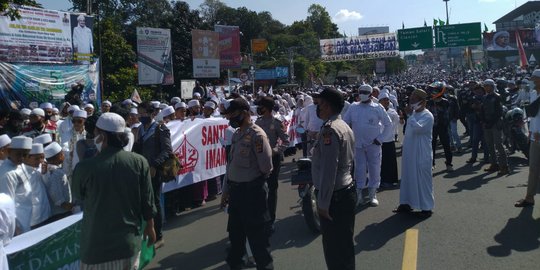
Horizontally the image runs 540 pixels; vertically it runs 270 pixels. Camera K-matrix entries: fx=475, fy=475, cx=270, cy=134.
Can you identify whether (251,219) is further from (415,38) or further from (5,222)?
(415,38)

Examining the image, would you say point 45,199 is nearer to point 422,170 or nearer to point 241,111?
point 241,111

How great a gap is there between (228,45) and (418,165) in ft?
Result: 104

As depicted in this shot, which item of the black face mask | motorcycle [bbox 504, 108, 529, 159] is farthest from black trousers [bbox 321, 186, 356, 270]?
motorcycle [bbox 504, 108, 529, 159]

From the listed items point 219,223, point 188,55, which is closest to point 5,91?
point 219,223

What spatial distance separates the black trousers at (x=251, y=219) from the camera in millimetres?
4648

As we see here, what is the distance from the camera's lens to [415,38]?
35531 mm

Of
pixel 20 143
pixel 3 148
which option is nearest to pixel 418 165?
pixel 20 143

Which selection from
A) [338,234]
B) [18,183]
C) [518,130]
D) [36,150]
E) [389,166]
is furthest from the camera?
[518,130]

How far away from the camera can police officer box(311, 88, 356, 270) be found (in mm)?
3914

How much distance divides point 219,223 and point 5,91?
36.5 feet

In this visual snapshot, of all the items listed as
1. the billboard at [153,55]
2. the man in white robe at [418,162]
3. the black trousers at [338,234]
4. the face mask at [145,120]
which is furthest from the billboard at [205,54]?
the black trousers at [338,234]

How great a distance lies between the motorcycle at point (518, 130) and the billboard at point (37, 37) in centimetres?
1409

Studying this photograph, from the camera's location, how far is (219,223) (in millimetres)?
7305

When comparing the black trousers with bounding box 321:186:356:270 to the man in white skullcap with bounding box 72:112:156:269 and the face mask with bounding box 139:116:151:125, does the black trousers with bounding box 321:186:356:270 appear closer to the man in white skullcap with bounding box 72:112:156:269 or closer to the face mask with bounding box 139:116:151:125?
the man in white skullcap with bounding box 72:112:156:269
